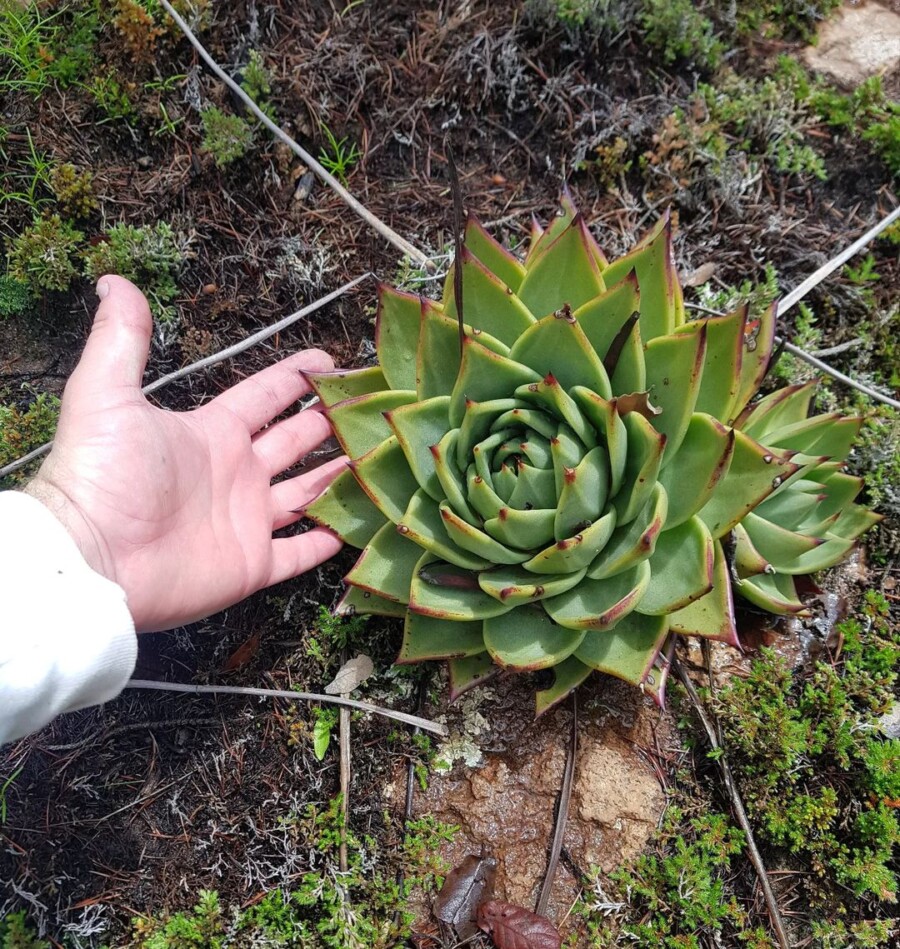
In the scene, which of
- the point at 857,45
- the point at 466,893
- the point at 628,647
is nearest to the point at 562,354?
the point at 628,647

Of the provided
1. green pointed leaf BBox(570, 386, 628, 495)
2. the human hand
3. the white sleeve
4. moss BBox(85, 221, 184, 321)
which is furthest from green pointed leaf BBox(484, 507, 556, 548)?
moss BBox(85, 221, 184, 321)

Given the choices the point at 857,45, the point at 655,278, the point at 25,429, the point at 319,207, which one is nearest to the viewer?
the point at 655,278

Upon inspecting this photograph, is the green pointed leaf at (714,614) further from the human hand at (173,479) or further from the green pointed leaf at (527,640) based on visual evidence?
the human hand at (173,479)

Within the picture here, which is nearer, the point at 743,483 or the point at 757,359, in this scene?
the point at 743,483

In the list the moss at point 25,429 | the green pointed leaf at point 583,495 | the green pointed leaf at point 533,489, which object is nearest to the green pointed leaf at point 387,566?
the green pointed leaf at point 533,489

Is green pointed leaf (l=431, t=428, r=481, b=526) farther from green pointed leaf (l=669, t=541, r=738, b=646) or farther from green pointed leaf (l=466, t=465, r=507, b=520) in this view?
green pointed leaf (l=669, t=541, r=738, b=646)

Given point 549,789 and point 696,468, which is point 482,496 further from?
point 549,789
